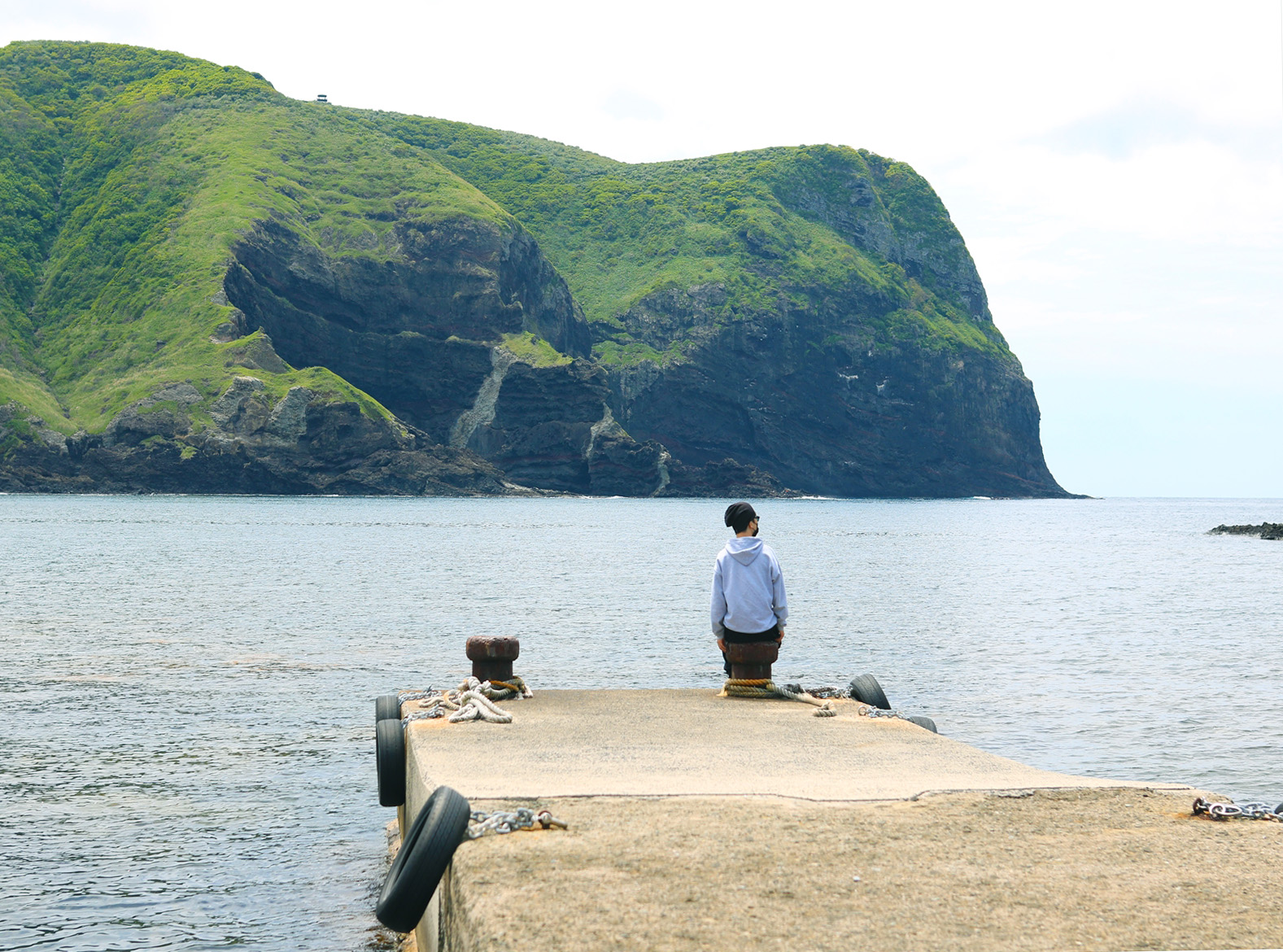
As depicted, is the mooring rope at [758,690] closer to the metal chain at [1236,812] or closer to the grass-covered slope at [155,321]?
the metal chain at [1236,812]

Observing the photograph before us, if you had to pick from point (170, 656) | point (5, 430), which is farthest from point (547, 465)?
point (170, 656)

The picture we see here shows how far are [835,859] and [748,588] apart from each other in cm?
720

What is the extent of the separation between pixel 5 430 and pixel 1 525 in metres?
70.1

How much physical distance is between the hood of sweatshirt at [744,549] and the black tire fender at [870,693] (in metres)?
2.33

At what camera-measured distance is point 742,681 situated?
582 inches

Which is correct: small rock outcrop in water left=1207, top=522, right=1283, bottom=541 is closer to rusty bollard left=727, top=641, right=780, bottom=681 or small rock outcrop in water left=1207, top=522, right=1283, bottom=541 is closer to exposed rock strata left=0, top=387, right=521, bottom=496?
exposed rock strata left=0, top=387, right=521, bottom=496

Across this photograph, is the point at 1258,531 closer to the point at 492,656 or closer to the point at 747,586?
the point at 747,586

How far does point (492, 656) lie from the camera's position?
47.2 ft

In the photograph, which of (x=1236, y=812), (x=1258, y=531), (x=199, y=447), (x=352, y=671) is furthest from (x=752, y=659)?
(x=199, y=447)

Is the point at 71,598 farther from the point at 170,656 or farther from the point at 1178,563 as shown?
the point at 1178,563

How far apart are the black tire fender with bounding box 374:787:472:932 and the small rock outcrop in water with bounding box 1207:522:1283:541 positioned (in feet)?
419

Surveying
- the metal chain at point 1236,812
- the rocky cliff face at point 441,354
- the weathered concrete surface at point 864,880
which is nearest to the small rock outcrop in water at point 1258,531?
the rocky cliff face at point 441,354

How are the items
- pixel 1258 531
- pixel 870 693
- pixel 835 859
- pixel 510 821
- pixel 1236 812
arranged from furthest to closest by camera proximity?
pixel 1258 531 < pixel 870 693 < pixel 1236 812 < pixel 510 821 < pixel 835 859

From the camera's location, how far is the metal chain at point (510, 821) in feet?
24.1
